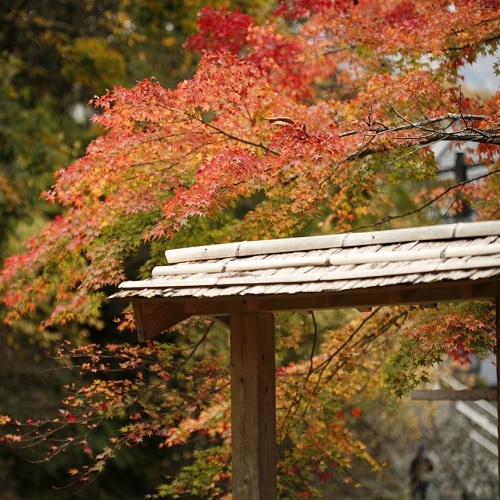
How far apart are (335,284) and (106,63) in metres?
11.3

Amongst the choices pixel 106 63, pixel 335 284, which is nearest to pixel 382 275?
pixel 335 284

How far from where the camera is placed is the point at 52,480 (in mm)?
13281

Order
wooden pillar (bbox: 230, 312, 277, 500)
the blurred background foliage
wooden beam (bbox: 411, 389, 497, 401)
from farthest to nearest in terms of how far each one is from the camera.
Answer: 1. the blurred background foliage
2. wooden beam (bbox: 411, 389, 497, 401)
3. wooden pillar (bbox: 230, 312, 277, 500)

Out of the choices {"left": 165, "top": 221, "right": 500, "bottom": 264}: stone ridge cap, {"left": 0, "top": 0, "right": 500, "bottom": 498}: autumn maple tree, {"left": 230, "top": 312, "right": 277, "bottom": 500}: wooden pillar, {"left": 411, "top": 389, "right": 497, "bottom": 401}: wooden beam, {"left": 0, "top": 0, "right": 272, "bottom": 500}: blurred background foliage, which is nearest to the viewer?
{"left": 165, "top": 221, "right": 500, "bottom": 264}: stone ridge cap

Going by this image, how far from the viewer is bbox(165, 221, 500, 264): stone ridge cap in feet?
15.7

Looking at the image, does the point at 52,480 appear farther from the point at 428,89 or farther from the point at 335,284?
the point at 335,284

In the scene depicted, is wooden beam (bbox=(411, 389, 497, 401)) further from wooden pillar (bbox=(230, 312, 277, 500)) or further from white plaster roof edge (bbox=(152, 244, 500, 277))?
white plaster roof edge (bbox=(152, 244, 500, 277))

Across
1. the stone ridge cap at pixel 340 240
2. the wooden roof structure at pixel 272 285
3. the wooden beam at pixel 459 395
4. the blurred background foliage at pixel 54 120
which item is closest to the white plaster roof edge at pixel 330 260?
the wooden roof structure at pixel 272 285

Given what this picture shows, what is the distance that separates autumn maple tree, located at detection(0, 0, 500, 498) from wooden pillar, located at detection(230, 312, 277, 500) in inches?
58.0

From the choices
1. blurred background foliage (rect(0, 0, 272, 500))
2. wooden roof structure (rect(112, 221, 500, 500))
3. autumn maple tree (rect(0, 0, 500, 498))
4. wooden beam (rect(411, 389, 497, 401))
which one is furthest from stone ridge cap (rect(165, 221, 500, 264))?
blurred background foliage (rect(0, 0, 272, 500))

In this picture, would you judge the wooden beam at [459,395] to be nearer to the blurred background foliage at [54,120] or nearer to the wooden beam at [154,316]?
the wooden beam at [154,316]

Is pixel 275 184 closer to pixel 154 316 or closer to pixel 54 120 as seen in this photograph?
pixel 154 316

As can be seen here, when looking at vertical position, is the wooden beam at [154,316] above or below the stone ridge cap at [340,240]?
below

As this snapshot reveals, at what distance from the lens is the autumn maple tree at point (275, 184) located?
7129mm
